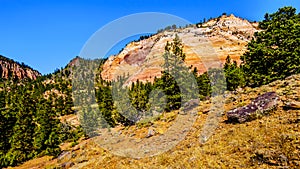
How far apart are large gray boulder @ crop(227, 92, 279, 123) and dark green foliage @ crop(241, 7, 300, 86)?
14.1 m

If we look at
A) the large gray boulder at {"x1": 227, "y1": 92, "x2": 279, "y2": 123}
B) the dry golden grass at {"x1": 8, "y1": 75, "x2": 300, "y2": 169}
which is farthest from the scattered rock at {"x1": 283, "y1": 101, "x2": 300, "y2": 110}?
the large gray boulder at {"x1": 227, "y1": 92, "x2": 279, "y2": 123}

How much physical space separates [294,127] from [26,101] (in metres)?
56.5

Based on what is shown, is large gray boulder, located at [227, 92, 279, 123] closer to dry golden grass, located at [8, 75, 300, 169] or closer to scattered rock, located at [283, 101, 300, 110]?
dry golden grass, located at [8, 75, 300, 169]

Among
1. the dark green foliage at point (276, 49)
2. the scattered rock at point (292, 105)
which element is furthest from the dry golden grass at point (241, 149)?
the dark green foliage at point (276, 49)

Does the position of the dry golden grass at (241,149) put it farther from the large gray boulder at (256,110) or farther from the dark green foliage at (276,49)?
the dark green foliage at (276,49)

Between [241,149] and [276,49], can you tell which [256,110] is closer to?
[241,149]

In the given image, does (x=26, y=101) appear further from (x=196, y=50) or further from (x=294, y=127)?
(x=196, y=50)

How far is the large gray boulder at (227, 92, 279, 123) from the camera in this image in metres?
19.6

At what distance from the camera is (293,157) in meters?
11.7

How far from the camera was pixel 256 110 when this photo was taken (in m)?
Answer: 19.8

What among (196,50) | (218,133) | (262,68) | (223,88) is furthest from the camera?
(196,50)

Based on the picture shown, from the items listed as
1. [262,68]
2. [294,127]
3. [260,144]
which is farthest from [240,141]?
[262,68]

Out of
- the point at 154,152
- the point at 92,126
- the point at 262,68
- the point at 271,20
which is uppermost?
the point at 271,20

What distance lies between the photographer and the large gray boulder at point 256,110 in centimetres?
1956
